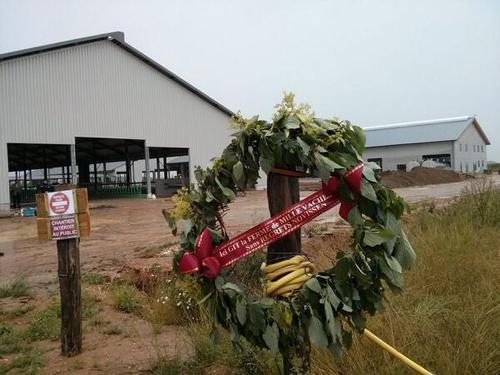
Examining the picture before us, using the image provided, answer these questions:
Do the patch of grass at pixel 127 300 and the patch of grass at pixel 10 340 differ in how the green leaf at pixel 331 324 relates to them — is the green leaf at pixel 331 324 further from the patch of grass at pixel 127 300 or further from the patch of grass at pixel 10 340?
the patch of grass at pixel 127 300

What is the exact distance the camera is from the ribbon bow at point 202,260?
296 centimetres

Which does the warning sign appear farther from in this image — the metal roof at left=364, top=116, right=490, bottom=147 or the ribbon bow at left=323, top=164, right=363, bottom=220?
the metal roof at left=364, top=116, right=490, bottom=147

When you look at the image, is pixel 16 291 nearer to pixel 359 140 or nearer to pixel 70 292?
pixel 70 292

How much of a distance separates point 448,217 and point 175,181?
35.5 m

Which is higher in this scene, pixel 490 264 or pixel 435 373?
pixel 490 264

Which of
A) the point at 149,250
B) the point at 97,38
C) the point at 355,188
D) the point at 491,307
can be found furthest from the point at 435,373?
the point at 97,38

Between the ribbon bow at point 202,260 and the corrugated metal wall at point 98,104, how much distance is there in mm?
25972

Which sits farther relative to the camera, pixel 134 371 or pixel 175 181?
pixel 175 181

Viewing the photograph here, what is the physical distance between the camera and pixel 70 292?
477cm

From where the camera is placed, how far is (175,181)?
1670 inches

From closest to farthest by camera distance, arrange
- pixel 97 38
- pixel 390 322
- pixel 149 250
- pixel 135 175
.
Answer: pixel 390 322
pixel 149 250
pixel 97 38
pixel 135 175

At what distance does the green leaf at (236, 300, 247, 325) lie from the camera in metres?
2.79

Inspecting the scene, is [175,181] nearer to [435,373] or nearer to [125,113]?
[125,113]

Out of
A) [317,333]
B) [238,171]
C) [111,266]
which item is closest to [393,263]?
[317,333]
